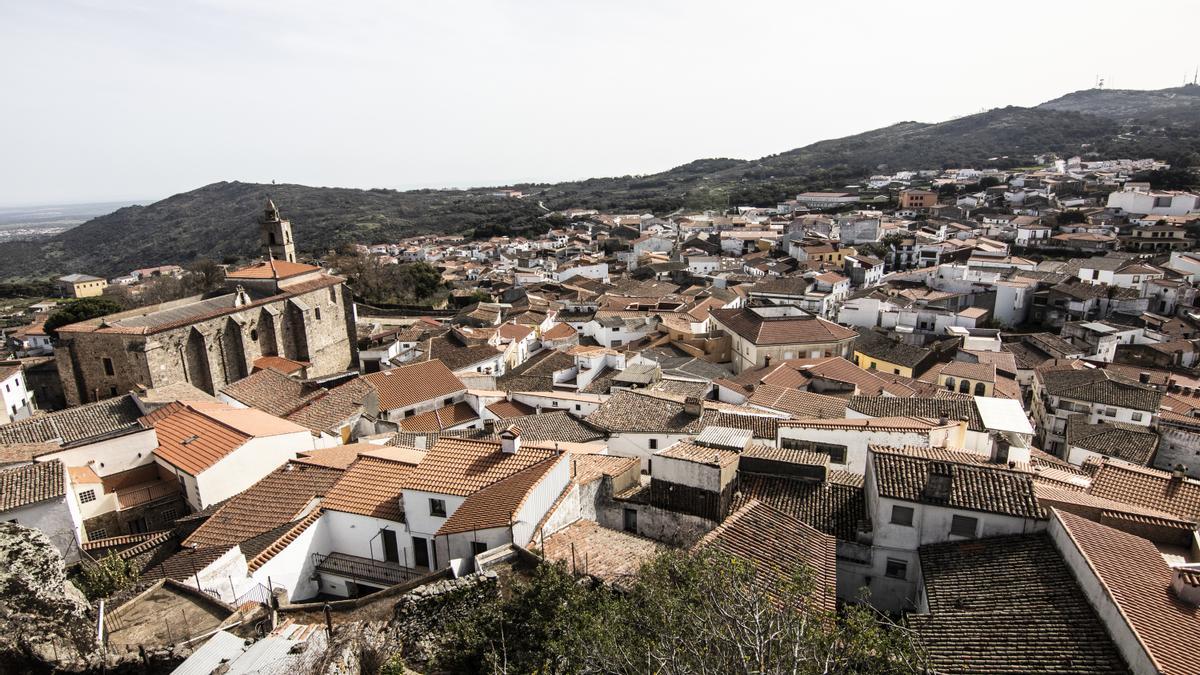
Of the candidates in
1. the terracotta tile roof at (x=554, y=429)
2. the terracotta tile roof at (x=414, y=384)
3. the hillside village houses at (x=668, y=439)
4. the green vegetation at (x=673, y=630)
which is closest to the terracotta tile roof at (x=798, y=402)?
the hillside village houses at (x=668, y=439)

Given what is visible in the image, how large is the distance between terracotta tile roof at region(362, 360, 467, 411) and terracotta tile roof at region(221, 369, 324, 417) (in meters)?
2.53

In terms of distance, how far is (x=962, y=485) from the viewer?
1292cm

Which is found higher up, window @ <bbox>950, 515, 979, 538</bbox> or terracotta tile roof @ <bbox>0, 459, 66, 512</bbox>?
terracotta tile roof @ <bbox>0, 459, 66, 512</bbox>

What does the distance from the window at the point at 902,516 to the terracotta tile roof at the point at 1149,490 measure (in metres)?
6.15

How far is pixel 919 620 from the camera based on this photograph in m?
10.7

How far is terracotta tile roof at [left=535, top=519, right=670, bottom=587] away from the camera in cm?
1127

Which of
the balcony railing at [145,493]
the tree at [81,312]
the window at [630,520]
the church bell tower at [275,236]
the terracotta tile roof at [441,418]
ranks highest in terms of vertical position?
the church bell tower at [275,236]

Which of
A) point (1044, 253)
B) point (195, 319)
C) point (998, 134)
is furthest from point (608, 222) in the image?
point (998, 134)

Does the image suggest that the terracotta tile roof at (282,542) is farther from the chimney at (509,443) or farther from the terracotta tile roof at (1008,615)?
the terracotta tile roof at (1008,615)

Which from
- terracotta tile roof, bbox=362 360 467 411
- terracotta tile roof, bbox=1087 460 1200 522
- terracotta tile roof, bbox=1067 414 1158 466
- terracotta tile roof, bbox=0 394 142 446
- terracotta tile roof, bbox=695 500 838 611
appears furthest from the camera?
terracotta tile roof, bbox=362 360 467 411

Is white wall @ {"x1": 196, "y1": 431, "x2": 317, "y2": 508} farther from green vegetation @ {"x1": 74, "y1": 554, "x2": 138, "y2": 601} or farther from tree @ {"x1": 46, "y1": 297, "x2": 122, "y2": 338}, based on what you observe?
tree @ {"x1": 46, "y1": 297, "x2": 122, "y2": 338}

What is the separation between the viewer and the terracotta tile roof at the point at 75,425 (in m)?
20.2

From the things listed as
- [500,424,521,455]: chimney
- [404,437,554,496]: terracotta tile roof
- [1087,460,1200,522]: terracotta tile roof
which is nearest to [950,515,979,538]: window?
[1087,460,1200,522]: terracotta tile roof

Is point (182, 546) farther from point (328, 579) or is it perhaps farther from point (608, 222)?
point (608, 222)
